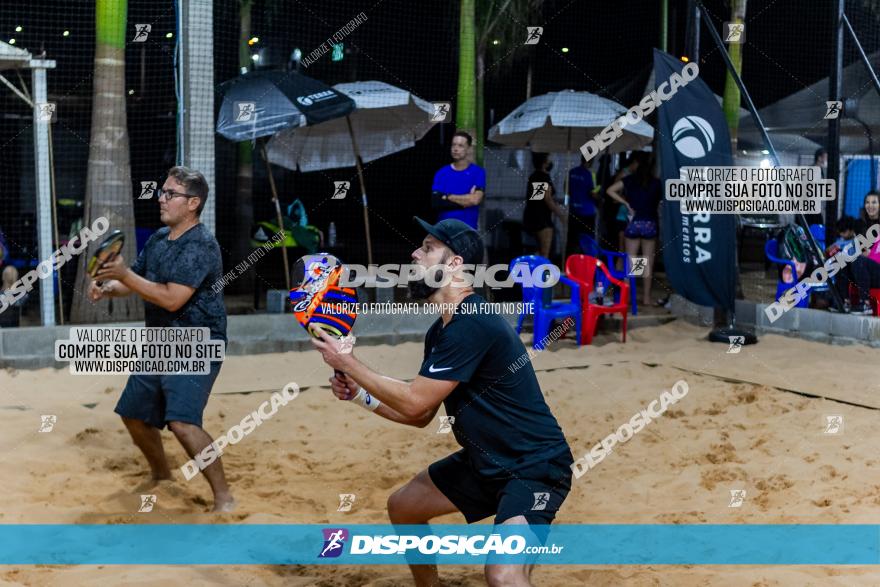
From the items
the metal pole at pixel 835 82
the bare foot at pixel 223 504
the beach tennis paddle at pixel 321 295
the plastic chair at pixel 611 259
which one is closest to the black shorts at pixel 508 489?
the beach tennis paddle at pixel 321 295

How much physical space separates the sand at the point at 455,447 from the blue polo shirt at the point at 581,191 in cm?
377

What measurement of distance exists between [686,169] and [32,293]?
6527 mm

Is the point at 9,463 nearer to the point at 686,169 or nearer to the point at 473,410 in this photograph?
the point at 473,410

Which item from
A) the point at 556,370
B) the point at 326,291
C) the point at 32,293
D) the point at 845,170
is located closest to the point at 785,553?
the point at 326,291

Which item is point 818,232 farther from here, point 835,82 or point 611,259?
point 611,259

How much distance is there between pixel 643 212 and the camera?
1132 centimetres

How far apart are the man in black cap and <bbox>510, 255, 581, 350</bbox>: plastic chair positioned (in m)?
5.45

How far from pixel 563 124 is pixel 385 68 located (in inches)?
136

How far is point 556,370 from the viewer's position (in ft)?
28.0

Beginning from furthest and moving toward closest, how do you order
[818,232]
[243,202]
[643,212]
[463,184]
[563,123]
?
[243,202] < [563,123] < [818,232] < [643,212] < [463,184]

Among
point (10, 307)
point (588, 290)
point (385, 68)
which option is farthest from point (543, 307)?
point (385, 68)

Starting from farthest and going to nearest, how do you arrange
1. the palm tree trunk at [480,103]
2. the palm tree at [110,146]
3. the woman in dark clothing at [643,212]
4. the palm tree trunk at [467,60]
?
the palm tree trunk at [480,103] → the palm tree trunk at [467,60] → the woman in dark clothing at [643,212] → the palm tree at [110,146]

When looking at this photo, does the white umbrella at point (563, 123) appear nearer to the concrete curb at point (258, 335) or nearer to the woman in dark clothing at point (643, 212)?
the woman in dark clothing at point (643, 212)

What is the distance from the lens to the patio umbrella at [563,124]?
12219 mm
